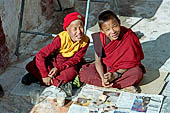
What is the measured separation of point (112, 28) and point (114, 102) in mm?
735

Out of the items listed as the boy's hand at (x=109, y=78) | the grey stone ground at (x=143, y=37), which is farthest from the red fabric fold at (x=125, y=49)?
the grey stone ground at (x=143, y=37)

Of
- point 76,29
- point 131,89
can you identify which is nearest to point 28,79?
point 76,29

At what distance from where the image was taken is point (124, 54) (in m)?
3.56

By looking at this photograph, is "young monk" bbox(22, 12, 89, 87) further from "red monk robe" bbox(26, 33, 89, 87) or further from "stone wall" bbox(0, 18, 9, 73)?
"stone wall" bbox(0, 18, 9, 73)

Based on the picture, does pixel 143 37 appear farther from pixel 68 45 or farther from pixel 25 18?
pixel 25 18

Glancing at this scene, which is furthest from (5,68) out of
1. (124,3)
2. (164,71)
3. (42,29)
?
(124,3)

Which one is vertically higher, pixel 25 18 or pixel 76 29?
pixel 76 29

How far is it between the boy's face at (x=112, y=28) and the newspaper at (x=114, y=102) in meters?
0.60

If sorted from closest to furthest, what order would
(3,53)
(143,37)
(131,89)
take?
1. (131,89)
2. (3,53)
3. (143,37)

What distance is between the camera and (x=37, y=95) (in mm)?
3568

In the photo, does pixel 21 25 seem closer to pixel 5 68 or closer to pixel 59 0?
pixel 5 68

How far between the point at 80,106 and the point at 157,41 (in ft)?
6.06

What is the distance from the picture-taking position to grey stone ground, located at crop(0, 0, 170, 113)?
3.53 m

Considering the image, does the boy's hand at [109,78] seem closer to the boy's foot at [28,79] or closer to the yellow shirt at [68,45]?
the yellow shirt at [68,45]
